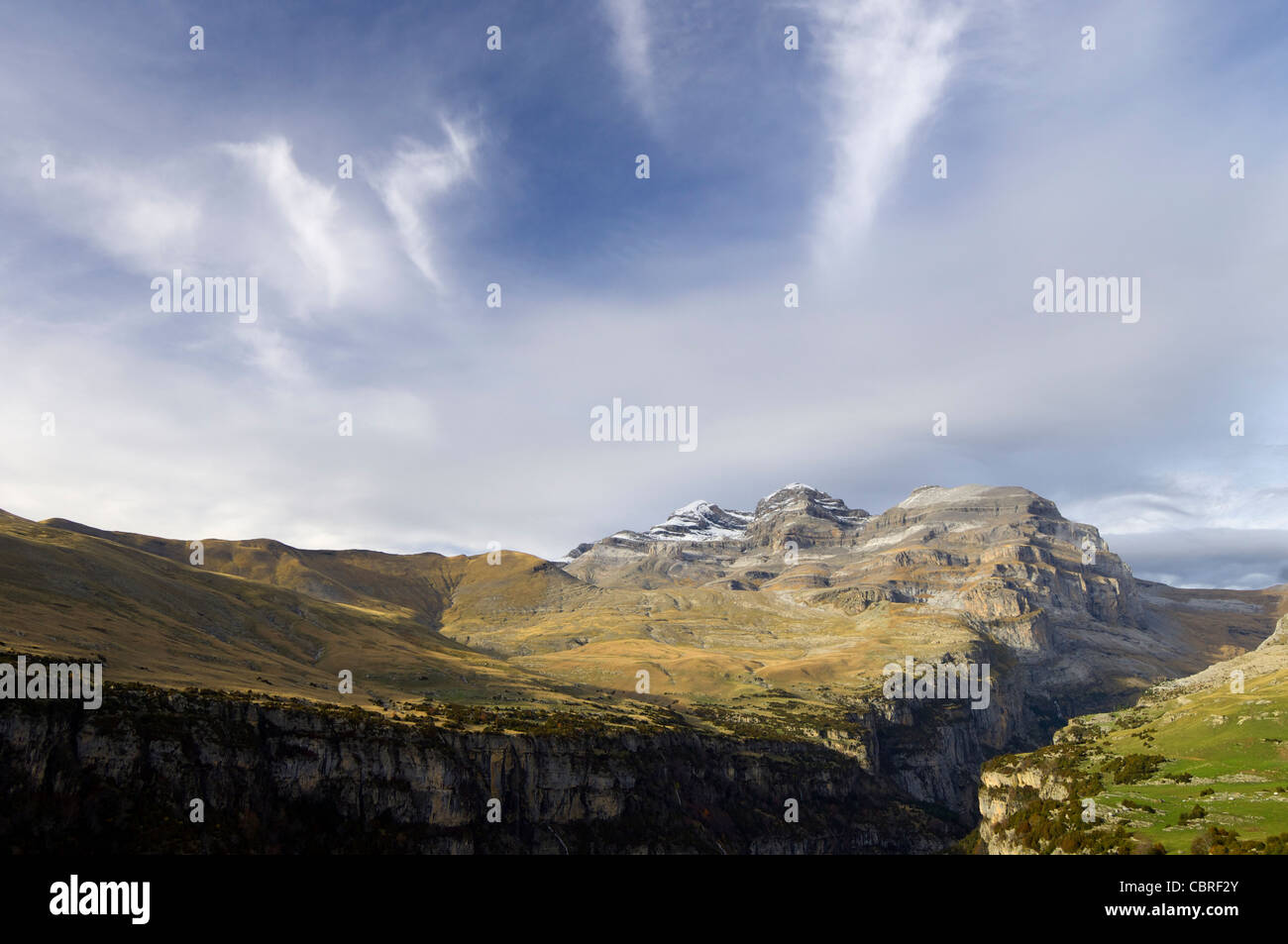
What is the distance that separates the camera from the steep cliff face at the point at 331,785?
8381 cm

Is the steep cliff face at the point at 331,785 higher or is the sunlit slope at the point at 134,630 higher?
the sunlit slope at the point at 134,630

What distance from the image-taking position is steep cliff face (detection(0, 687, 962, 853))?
83.8m

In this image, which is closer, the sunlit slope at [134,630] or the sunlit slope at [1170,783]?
the sunlit slope at [1170,783]

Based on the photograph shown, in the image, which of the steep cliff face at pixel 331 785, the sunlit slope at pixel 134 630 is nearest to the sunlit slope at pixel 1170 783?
the steep cliff face at pixel 331 785

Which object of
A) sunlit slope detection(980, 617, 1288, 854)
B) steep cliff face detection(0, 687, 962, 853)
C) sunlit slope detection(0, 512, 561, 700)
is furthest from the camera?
sunlit slope detection(0, 512, 561, 700)

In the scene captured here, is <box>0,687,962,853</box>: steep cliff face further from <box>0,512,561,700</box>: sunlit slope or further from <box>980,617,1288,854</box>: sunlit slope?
<box>980,617,1288,854</box>: sunlit slope

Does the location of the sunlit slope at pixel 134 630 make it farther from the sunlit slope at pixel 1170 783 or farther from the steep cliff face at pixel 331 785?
the sunlit slope at pixel 1170 783

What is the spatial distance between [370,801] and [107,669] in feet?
142

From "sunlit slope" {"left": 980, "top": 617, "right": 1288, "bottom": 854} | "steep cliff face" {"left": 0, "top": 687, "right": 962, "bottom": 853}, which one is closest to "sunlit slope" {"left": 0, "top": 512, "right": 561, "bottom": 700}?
"steep cliff face" {"left": 0, "top": 687, "right": 962, "bottom": 853}

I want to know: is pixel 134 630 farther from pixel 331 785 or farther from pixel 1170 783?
pixel 1170 783
